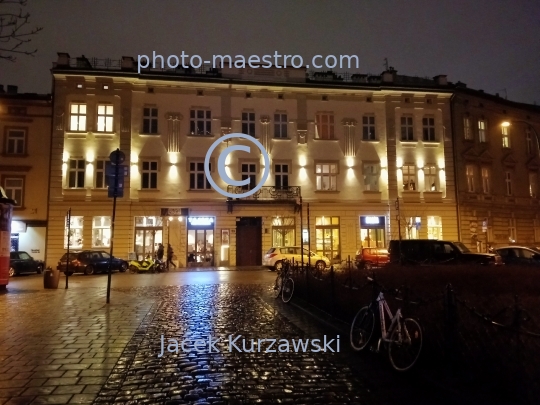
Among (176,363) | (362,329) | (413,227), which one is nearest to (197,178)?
(413,227)

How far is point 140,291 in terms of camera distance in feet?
60.2

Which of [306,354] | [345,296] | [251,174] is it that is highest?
[251,174]

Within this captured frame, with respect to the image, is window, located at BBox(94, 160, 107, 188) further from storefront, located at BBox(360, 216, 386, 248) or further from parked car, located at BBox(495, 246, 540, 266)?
parked car, located at BBox(495, 246, 540, 266)

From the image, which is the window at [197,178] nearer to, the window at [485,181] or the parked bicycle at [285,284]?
the parked bicycle at [285,284]

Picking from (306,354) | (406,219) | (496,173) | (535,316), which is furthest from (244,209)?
(535,316)

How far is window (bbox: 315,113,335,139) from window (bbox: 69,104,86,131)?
17.0 metres

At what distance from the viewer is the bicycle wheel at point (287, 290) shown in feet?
46.6

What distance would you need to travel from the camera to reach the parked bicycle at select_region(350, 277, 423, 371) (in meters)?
6.93

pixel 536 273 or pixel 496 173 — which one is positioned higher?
pixel 496 173

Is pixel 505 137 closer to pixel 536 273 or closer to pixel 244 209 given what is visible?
pixel 244 209

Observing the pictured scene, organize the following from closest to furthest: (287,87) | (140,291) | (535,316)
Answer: (535,316)
(140,291)
(287,87)

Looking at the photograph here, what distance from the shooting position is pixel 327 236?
3641cm

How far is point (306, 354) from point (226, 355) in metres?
1.34

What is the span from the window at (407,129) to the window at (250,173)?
12123mm
